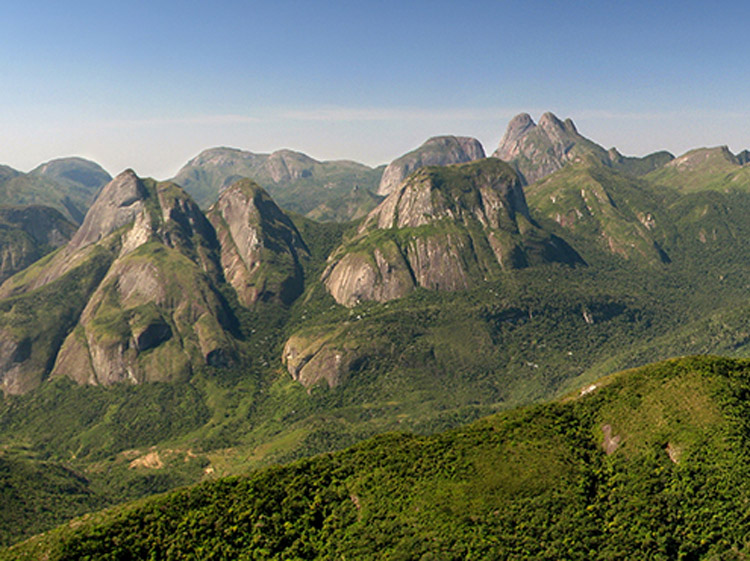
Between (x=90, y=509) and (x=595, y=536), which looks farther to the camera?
(x=90, y=509)

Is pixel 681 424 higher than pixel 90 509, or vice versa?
pixel 681 424

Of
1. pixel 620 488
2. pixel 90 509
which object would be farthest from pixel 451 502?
pixel 90 509

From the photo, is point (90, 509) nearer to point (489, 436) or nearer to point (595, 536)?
point (489, 436)

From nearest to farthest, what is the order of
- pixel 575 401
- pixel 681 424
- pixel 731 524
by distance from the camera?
pixel 731 524
pixel 681 424
pixel 575 401

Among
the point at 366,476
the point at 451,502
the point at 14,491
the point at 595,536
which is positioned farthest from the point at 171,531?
the point at 14,491

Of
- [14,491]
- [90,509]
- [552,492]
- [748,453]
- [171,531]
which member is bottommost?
[90,509]

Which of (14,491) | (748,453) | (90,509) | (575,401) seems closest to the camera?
(748,453)

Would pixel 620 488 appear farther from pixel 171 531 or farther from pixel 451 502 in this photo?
pixel 171 531
